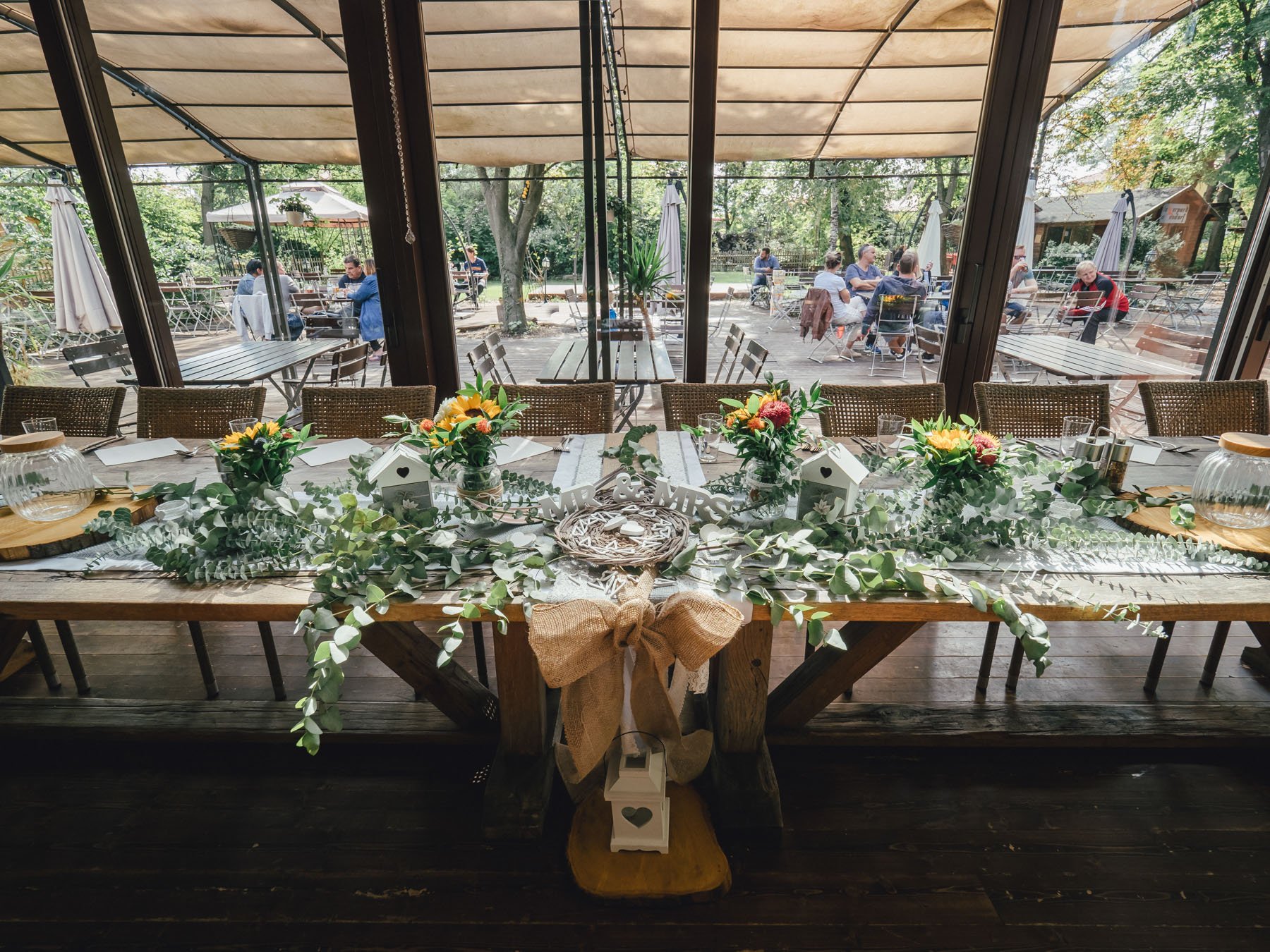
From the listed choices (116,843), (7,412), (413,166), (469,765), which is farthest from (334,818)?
(413,166)

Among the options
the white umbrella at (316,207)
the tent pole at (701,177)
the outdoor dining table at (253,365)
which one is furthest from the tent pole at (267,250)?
the tent pole at (701,177)

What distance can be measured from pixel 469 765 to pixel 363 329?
4.07 metres

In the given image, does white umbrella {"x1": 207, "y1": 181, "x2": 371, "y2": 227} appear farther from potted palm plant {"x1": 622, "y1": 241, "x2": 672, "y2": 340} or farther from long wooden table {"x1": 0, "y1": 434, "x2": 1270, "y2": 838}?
long wooden table {"x1": 0, "y1": 434, "x2": 1270, "y2": 838}

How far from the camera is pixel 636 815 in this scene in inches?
55.3

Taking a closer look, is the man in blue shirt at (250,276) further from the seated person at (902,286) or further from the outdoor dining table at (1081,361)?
the outdoor dining table at (1081,361)

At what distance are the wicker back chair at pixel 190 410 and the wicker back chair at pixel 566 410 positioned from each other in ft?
2.91

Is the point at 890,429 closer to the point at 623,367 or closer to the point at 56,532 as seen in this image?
the point at 56,532

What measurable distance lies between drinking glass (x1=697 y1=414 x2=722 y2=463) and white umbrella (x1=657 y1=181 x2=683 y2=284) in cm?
321

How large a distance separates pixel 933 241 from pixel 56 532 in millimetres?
4192

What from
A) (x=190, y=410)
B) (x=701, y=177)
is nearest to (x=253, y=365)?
(x=190, y=410)

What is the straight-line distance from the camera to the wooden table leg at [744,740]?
149 cm

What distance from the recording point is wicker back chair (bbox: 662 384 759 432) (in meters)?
2.20

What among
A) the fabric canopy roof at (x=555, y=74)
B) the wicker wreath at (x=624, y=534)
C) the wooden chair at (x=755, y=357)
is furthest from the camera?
the wooden chair at (x=755, y=357)

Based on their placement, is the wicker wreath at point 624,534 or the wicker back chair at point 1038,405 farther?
the wicker back chair at point 1038,405
